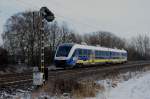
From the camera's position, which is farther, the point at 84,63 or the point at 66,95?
the point at 84,63

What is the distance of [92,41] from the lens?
80312 millimetres

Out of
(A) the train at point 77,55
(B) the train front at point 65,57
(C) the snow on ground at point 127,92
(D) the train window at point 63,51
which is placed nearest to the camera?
(C) the snow on ground at point 127,92

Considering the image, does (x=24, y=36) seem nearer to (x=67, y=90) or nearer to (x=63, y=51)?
(x=63, y=51)

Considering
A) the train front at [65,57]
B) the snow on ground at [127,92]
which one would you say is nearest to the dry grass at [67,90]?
the snow on ground at [127,92]

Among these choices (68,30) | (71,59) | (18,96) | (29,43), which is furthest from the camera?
(68,30)

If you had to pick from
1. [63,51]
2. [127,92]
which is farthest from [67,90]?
[63,51]

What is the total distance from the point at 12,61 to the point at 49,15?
31.8 metres

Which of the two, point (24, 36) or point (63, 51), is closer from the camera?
point (63, 51)

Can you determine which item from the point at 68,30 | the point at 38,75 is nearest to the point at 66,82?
the point at 38,75

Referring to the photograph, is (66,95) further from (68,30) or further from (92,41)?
(92,41)

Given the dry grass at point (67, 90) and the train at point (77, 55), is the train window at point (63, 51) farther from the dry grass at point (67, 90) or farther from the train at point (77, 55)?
the dry grass at point (67, 90)

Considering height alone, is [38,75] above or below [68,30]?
below

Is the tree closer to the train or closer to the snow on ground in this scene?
the train

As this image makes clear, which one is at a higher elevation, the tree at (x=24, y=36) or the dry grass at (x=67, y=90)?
the tree at (x=24, y=36)
